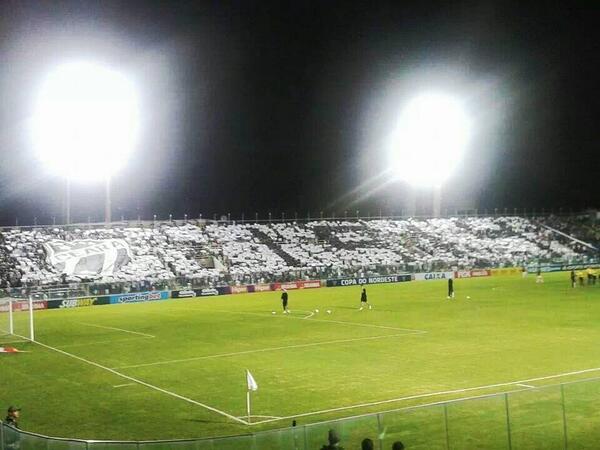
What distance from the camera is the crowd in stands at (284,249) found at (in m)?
→ 66.1

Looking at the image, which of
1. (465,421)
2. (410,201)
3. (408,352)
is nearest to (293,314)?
(408,352)

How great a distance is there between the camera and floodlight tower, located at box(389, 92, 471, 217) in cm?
8456

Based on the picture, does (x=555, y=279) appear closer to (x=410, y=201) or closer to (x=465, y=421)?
(x=410, y=201)

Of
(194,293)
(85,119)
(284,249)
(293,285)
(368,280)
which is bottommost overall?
(194,293)

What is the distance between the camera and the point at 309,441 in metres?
12.0

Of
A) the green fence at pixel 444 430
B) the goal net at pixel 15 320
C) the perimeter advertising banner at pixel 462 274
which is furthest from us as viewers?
the perimeter advertising banner at pixel 462 274

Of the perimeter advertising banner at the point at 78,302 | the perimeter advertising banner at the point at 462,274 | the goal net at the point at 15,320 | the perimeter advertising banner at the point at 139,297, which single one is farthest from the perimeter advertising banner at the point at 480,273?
the goal net at the point at 15,320

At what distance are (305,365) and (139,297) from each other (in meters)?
38.1

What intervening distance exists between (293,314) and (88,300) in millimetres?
21618

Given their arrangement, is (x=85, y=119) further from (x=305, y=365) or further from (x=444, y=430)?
(x=444, y=430)

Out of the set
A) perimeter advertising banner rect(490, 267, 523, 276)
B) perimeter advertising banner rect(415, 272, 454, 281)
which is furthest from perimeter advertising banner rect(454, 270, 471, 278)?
perimeter advertising banner rect(490, 267, 523, 276)

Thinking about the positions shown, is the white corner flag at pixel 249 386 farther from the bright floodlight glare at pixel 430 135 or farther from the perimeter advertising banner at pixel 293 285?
the bright floodlight glare at pixel 430 135

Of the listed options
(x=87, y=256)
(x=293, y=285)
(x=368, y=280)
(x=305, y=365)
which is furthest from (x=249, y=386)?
(x=368, y=280)

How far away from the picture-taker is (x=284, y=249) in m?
79.9
